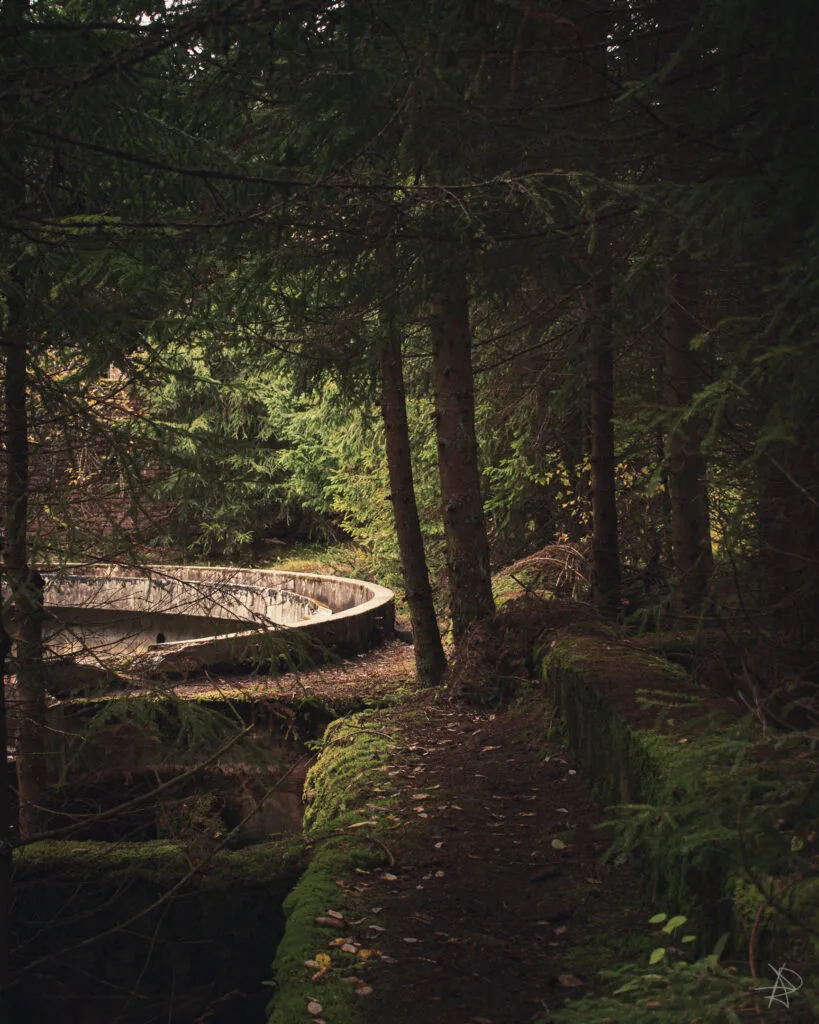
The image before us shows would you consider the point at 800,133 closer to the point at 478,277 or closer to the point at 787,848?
the point at 787,848

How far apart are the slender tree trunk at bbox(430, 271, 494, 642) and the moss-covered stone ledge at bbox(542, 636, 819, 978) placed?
2.84 metres

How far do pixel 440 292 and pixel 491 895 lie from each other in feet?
14.8

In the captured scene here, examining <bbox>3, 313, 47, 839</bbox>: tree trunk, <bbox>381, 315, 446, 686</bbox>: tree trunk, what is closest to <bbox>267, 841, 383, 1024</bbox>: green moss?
<bbox>3, 313, 47, 839</bbox>: tree trunk

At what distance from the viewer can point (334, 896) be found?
4.56 metres

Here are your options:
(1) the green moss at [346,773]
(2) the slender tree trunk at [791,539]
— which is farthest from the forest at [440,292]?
(1) the green moss at [346,773]

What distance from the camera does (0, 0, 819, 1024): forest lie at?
144 inches

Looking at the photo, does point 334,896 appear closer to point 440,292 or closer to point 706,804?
point 706,804

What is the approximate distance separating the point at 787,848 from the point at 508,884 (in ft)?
7.96

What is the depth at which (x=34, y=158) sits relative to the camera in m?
4.70

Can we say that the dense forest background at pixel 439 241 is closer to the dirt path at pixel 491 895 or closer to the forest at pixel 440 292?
the forest at pixel 440 292

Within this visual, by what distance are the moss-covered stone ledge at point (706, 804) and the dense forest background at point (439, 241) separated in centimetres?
54

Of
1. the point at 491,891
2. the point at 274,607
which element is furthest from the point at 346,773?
the point at 274,607

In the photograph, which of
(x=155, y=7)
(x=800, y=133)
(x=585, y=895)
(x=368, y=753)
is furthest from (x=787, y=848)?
(x=155, y=7)

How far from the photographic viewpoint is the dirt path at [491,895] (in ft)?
12.3
